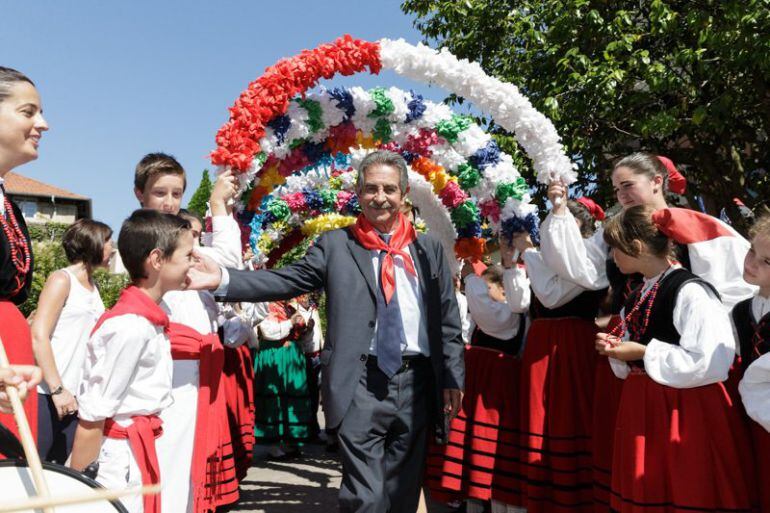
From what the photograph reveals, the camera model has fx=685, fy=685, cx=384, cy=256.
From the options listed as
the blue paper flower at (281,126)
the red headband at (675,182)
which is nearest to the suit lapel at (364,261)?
the blue paper flower at (281,126)

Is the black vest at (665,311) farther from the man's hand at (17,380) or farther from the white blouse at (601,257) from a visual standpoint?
the man's hand at (17,380)

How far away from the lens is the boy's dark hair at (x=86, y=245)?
4.09 metres

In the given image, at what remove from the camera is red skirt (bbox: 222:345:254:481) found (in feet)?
19.0

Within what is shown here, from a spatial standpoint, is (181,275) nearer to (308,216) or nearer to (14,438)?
(14,438)

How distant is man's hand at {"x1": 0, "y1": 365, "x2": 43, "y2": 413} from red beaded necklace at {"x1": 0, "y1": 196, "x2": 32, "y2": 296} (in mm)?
487

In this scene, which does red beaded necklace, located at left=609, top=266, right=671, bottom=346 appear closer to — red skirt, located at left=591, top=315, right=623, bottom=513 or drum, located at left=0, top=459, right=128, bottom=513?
red skirt, located at left=591, top=315, right=623, bottom=513

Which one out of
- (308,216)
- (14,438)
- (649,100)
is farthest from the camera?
(649,100)

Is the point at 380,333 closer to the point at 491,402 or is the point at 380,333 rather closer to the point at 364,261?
the point at 364,261

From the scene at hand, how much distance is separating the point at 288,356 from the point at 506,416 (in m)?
4.21

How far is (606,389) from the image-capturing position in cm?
389

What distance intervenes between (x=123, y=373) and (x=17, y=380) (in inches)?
29.7

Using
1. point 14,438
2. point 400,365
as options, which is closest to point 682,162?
point 400,365

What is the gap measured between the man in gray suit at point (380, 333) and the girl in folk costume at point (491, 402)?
3.60 ft

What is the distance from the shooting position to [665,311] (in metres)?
3.15
